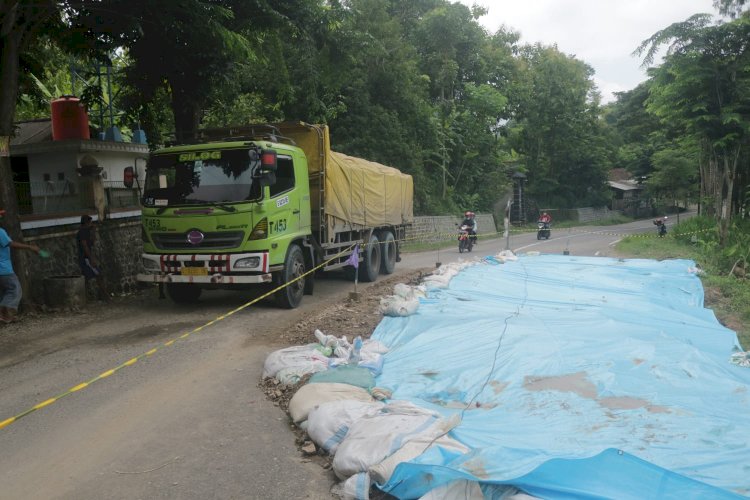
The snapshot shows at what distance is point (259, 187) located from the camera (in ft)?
27.5

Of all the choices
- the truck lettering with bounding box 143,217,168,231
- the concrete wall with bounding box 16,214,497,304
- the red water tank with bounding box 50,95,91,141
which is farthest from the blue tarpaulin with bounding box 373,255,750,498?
the red water tank with bounding box 50,95,91,141

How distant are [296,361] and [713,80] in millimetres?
16371

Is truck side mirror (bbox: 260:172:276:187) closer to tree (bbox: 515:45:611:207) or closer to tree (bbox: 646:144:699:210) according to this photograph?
tree (bbox: 646:144:699:210)

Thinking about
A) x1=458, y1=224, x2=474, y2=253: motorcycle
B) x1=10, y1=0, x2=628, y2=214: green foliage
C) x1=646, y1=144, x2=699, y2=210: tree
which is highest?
x1=10, y1=0, x2=628, y2=214: green foliage

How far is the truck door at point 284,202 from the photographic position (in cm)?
861

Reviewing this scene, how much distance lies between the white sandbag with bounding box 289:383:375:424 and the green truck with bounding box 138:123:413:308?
3.66 m

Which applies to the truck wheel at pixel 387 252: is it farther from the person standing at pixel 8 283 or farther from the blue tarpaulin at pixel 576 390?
the person standing at pixel 8 283

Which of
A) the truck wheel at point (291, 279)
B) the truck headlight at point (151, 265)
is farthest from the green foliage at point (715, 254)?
the truck headlight at point (151, 265)

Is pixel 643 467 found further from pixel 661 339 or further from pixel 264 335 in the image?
pixel 264 335

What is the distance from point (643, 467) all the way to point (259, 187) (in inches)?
259

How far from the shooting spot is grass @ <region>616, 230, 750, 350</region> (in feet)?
27.7

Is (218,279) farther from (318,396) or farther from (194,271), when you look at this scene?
(318,396)

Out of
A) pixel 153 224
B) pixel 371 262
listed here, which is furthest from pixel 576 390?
pixel 371 262

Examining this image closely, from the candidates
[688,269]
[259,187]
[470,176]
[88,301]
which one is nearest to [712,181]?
[688,269]
